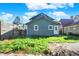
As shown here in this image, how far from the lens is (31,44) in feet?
21.2

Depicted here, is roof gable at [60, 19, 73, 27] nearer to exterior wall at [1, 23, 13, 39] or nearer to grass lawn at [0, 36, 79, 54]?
grass lawn at [0, 36, 79, 54]

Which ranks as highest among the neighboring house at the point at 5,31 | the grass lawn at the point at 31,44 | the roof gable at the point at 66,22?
the roof gable at the point at 66,22

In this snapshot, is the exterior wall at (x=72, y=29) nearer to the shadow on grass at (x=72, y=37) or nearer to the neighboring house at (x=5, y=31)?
the shadow on grass at (x=72, y=37)

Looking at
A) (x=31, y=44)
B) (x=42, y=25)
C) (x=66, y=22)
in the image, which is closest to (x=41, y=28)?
(x=42, y=25)

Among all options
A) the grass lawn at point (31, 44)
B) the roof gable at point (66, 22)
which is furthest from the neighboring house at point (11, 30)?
the roof gable at point (66, 22)

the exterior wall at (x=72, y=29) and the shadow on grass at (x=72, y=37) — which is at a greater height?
the exterior wall at (x=72, y=29)

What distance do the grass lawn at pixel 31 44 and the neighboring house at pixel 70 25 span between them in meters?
0.13

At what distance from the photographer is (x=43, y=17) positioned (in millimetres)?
6504

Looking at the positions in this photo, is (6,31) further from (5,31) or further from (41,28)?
(41,28)

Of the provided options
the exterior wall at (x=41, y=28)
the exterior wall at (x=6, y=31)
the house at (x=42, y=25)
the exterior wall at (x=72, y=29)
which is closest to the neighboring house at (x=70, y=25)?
the exterior wall at (x=72, y=29)

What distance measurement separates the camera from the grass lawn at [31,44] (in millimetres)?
6438

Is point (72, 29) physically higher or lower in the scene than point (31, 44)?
higher

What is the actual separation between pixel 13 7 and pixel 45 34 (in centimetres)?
A: 76

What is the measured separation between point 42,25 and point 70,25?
0.51 metres
